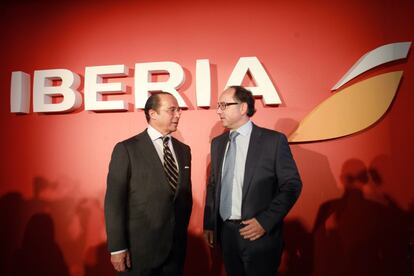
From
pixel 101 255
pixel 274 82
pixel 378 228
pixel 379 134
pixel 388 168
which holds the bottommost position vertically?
pixel 101 255

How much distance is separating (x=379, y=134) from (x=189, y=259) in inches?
91.7

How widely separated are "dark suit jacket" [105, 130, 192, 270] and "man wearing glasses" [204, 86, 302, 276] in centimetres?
38

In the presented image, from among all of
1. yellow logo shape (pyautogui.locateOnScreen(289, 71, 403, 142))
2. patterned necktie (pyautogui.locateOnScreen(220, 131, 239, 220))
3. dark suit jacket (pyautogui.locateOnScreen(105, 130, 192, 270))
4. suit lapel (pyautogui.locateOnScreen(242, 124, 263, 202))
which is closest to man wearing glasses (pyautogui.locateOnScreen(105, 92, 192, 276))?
dark suit jacket (pyautogui.locateOnScreen(105, 130, 192, 270))

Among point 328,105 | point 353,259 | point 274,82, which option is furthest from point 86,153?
point 353,259

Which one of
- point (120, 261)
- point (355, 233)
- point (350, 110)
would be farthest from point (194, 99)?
point (355, 233)

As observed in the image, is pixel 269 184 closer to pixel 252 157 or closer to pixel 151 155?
pixel 252 157

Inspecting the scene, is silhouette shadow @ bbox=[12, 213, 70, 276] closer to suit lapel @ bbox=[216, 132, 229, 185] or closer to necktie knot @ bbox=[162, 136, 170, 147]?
necktie knot @ bbox=[162, 136, 170, 147]

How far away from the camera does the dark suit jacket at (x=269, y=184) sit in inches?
87.6

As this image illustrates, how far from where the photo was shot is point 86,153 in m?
3.82

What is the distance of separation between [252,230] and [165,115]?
1.02 metres

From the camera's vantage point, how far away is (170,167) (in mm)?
2412

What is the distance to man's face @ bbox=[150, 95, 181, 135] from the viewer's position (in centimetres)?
249

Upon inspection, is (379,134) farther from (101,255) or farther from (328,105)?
(101,255)

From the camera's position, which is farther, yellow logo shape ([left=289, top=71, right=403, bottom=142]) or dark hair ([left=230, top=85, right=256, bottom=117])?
yellow logo shape ([left=289, top=71, right=403, bottom=142])
